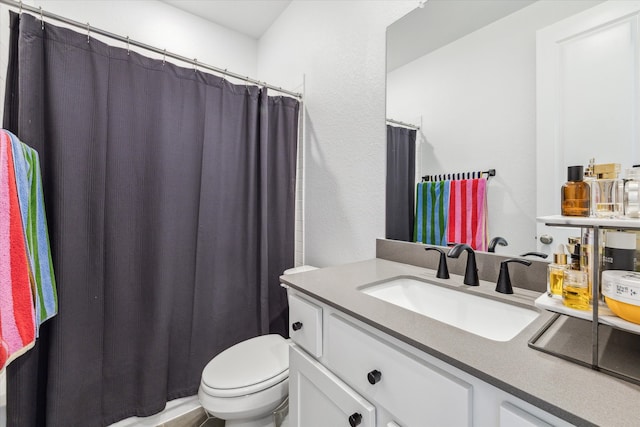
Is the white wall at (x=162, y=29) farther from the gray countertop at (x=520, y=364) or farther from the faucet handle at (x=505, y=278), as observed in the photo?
the faucet handle at (x=505, y=278)

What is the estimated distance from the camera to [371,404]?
0.70 metres

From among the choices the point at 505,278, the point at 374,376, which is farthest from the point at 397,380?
the point at 505,278

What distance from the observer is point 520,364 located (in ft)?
1.60

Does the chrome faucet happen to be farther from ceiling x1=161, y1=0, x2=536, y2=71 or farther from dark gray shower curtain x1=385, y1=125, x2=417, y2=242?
ceiling x1=161, y1=0, x2=536, y2=71

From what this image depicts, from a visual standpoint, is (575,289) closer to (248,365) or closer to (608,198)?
(608,198)

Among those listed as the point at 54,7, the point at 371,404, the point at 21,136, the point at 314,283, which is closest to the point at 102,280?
the point at 21,136

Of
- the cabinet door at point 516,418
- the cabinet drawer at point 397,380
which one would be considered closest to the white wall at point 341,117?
the cabinet drawer at point 397,380

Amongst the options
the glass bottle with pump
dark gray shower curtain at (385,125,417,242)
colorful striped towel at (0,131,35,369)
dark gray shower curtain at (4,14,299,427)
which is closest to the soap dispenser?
the glass bottle with pump

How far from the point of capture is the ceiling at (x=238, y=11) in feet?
6.50

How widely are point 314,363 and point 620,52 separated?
3.90ft

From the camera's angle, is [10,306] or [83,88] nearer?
[10,306]

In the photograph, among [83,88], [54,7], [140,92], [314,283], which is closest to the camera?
[314,283]

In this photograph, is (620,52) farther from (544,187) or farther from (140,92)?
(140,92)

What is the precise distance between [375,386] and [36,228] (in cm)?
129
